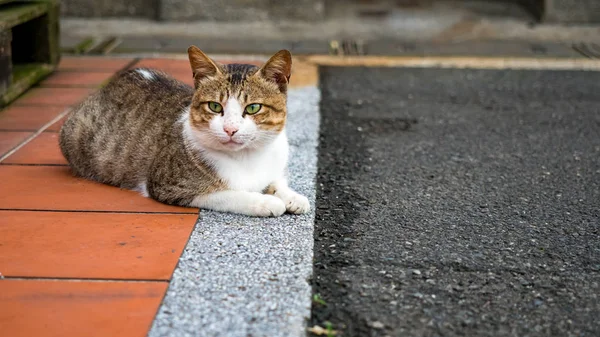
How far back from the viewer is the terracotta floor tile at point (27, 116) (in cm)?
430

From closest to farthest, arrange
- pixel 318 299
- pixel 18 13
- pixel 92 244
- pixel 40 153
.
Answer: pixel 318 299, pixel 92 244, pixel 40 153, pixel 18 13

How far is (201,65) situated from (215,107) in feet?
0.68

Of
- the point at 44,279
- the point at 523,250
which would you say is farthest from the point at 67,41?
the point at 523,250

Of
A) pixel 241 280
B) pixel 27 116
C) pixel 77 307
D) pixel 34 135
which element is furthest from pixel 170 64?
pixel 77 307

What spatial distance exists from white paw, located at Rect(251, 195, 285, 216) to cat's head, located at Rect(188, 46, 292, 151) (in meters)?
0.23

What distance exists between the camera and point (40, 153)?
12.7 ft

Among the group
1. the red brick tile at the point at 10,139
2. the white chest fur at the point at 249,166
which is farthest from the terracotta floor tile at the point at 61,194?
the red brick tile at the point at 10,139

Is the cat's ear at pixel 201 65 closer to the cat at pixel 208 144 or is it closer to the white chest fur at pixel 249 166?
the cat at pixel 208 144

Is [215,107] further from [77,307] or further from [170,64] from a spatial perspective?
[170,64]

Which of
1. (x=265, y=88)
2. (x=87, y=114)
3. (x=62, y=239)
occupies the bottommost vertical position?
(x=62, y=239)

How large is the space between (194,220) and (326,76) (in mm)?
3091

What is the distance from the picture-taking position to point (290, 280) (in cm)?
250

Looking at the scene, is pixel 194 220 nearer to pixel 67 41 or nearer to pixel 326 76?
pixel 326 76

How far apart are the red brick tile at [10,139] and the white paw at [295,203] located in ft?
5.45
